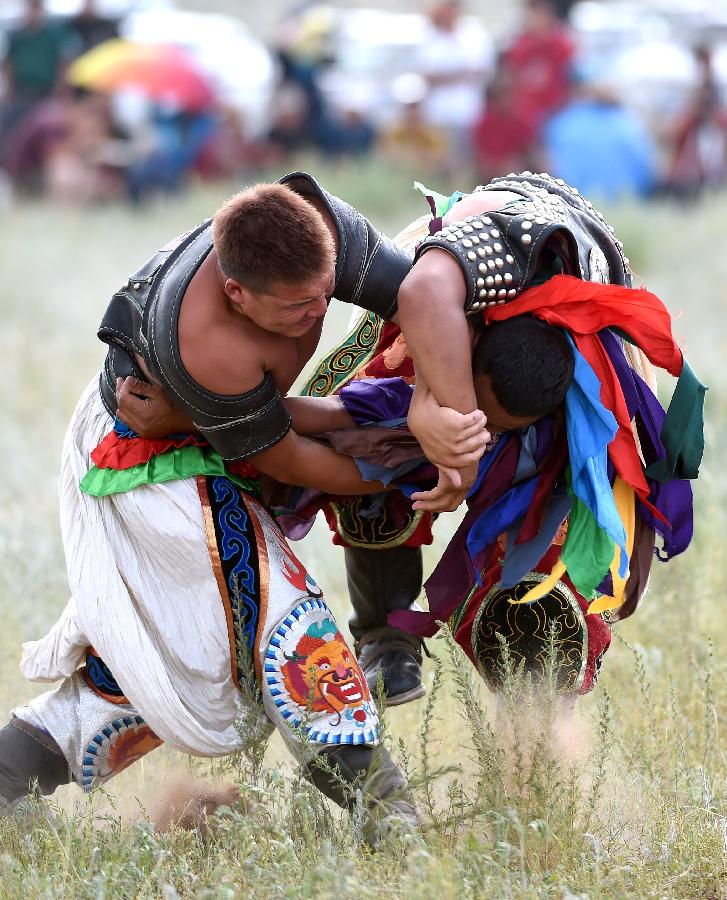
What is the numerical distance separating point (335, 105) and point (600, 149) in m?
3.74

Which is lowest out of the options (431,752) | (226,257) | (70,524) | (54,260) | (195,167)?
(431,752)

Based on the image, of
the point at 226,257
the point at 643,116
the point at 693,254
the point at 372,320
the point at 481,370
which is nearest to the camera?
the point at 226,257

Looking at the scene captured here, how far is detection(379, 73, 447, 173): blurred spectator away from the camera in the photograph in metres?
14.1

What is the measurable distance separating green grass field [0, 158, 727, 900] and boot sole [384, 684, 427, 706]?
0.50 ft

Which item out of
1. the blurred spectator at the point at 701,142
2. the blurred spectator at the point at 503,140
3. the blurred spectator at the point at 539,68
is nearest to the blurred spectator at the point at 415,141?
the blurred spectator at the point at 503,140

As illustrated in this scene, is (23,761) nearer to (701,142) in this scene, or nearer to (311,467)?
(311,467)

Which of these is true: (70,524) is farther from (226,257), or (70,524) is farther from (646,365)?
(646,365)

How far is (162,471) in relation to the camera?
3.33 meters

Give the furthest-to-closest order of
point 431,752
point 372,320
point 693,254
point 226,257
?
point 693,254, point 431,752, point 372,320, point 226,257

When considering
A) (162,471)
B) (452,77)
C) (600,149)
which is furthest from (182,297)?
(452,77)

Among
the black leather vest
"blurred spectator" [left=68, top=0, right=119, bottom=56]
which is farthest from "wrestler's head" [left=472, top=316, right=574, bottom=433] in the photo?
"blurred spectator" [left=68, top=0, right=119, bottom=56]

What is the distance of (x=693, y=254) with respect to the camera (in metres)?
11.0

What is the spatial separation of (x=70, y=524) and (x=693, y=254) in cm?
829

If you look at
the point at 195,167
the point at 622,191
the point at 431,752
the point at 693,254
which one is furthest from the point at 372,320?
the point at 195,167
